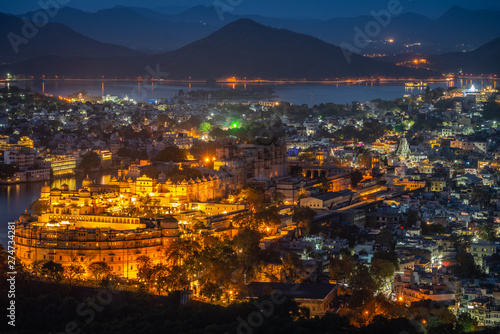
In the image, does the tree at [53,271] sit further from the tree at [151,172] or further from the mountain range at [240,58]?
the mountain range at [240,58]

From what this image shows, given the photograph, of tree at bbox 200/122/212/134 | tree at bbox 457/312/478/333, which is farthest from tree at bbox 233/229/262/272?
tree at bbox 200/122/212/134

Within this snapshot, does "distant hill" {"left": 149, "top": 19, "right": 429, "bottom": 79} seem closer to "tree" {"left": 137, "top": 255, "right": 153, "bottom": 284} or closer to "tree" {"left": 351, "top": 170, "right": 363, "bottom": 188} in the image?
"tree" {"left": 351, "top": 170, "right": 363, "bottom": 188}

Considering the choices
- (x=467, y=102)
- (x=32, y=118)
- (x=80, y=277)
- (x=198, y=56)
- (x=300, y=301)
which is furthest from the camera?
(x=198, y=56)

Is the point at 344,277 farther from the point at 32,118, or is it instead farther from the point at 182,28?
the point at 182,28

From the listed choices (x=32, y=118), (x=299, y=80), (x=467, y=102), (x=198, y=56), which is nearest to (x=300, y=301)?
(x=32, y=118)

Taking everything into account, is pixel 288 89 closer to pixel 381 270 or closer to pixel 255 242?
pixel 255 242

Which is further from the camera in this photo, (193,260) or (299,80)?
(299,80)
